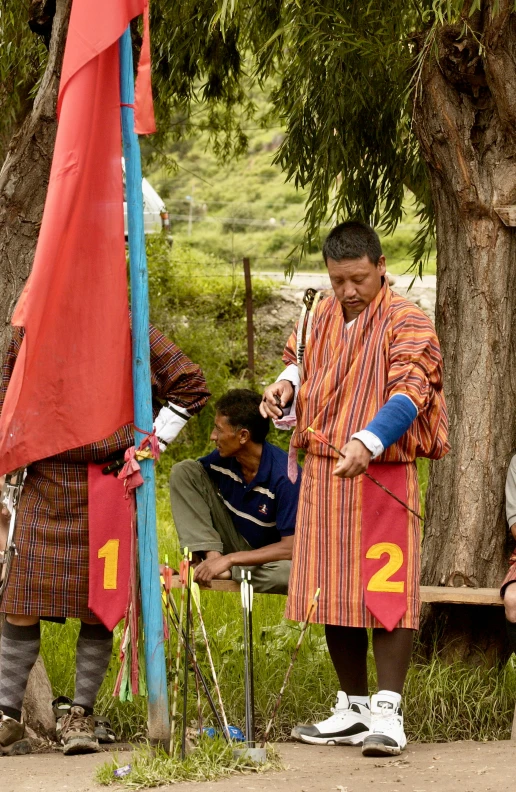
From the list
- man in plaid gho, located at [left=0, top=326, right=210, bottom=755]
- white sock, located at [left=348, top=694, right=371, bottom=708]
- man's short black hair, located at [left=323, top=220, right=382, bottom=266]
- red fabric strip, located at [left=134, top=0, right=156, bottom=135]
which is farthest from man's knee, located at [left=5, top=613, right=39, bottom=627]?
red fabric strip, located at [left=134, top=0, right=156, bottom=135]

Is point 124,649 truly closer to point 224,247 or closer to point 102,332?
point 102,332

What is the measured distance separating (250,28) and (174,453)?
430cm

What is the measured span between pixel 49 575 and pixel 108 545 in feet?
0.80

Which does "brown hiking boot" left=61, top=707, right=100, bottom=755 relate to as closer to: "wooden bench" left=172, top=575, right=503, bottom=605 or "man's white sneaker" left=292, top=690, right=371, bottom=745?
"man's white sneaker" left=292, top=690, right=371, bottom=745

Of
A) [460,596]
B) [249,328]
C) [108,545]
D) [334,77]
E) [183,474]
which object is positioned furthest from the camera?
[249,328]

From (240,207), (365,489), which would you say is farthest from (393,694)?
(240,207)

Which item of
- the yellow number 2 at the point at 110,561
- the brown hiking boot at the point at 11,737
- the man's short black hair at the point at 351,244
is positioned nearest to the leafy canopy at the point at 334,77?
the man's short black hair at the point at 351,244

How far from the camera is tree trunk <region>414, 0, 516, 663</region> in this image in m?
4.92

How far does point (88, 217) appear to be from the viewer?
11.9 ft

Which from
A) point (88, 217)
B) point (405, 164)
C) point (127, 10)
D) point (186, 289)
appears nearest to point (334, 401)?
point (88, 217)

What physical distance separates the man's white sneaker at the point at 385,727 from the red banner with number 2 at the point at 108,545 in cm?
99

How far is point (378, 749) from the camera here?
152 inches

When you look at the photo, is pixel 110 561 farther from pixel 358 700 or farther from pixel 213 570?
pixel 358 700

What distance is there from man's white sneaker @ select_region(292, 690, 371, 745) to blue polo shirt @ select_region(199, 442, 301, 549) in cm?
83
